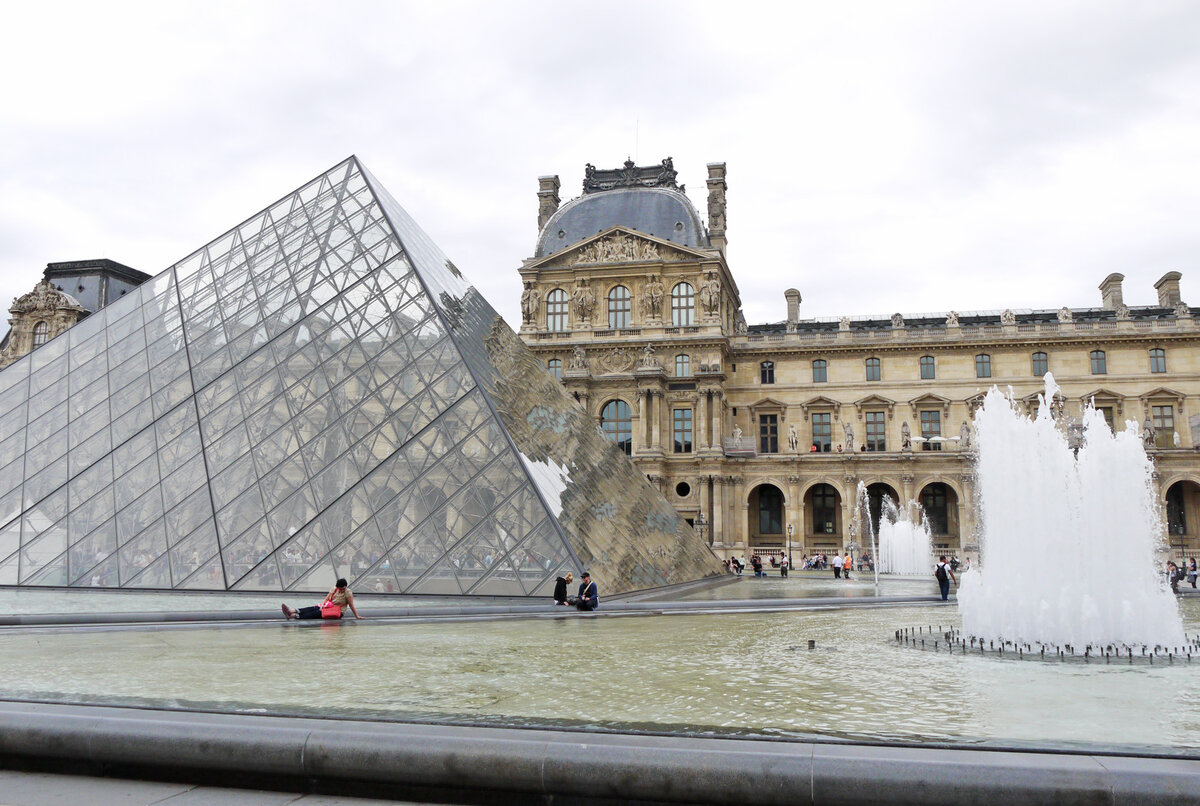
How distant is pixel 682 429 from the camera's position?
42.5m

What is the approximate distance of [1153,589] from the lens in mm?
9875

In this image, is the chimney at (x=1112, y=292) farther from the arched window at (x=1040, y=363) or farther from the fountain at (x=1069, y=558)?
the fountain at (x=1069, y=558)

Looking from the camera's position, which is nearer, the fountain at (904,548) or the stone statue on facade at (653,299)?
the fountain at (904,548)

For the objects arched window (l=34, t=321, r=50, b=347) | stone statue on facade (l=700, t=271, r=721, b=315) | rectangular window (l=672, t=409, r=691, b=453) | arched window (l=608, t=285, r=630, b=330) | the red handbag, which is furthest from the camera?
arched window (l=34, t=321, r=50, b=347)

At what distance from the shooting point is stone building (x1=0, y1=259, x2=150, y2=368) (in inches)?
1794

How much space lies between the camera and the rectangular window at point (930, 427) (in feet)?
137

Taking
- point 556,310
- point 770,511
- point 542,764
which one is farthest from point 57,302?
point 542,764

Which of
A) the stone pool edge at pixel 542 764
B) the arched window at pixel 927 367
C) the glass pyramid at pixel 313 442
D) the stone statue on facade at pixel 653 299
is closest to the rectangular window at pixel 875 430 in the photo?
the arched window at pixel 927 367

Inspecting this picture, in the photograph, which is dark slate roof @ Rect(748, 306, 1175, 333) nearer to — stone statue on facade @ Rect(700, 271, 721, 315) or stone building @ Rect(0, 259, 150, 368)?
stone statue on facade @ Rect(700, 271, 721, 315)

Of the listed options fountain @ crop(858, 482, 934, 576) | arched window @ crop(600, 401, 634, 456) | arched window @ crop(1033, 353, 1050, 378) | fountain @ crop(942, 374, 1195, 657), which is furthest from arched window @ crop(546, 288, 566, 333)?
fountain @ crop(942, 374, 1195, 657)

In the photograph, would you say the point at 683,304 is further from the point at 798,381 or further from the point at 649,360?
the point at 798,381

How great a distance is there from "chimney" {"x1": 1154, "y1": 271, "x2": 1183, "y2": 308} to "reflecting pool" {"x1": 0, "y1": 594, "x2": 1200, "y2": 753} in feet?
148

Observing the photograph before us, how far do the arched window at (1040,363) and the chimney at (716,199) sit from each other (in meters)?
16.1

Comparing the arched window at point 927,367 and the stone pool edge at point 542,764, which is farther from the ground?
the arched window at point 927,367
